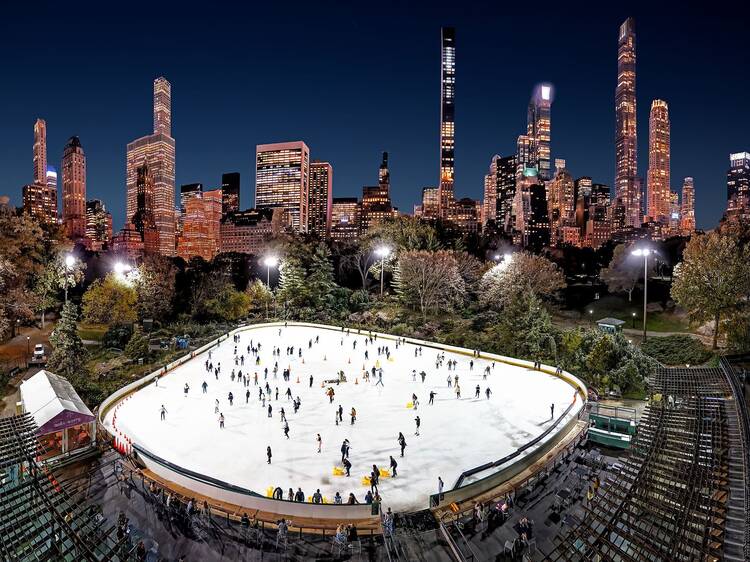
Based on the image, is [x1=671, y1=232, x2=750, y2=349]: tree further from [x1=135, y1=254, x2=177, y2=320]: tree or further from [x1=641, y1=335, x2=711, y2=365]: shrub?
[x1=135, y1=254, x2=177, y2=320]: tree

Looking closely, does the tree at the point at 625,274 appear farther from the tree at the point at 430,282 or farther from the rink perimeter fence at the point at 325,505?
the rink perimeter fence at the point at 325,505

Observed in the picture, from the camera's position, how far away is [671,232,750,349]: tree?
3006 cm

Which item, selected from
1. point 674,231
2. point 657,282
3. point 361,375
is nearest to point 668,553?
point 361,375

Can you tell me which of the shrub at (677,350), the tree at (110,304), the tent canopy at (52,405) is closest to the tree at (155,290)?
the tree at (110,304)

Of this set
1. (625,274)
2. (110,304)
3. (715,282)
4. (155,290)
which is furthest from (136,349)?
(625,274)

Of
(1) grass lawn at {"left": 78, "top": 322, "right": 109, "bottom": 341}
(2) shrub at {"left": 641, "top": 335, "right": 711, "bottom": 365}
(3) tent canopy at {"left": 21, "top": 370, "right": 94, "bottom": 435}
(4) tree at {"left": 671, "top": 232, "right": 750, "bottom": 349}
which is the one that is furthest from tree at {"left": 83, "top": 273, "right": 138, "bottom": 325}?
(4) tree at {"left": 671, "top": 232, "right": 750, "bottom": 349}

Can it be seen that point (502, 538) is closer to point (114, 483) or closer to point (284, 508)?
point (284, 508)

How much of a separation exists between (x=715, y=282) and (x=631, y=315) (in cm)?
1239

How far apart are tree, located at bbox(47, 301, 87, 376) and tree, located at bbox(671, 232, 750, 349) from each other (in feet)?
135

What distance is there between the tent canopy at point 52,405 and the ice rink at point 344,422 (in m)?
2.58

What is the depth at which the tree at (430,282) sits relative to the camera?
150ft

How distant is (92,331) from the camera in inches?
1719

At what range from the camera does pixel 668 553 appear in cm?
926

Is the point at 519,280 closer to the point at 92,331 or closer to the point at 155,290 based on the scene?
the point at 155,290
